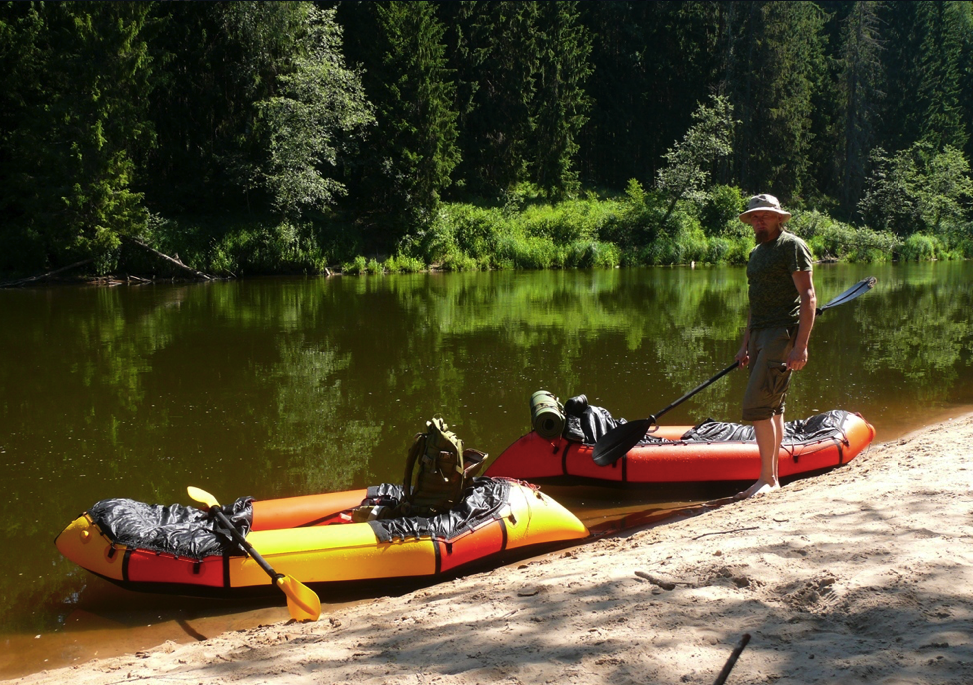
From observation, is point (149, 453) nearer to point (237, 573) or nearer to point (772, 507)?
point (237, 573)

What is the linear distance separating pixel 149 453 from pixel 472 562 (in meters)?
3.64

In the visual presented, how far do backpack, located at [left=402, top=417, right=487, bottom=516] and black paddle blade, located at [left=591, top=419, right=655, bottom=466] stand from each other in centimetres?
123

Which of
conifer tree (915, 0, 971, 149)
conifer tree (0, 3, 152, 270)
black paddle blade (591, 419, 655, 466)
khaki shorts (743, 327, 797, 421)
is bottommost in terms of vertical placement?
black paddle blade (591, 419, 655, 466)

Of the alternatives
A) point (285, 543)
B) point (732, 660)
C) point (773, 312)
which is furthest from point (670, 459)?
point (732, 660)

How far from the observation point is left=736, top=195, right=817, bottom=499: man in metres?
5.00

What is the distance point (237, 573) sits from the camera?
169 inches

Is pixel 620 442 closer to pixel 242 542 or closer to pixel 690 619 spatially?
pixel 242 542

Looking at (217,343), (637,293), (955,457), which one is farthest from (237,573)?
(637,293)

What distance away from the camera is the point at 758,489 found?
213 inches

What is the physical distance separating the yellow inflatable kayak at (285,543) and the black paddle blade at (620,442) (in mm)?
900

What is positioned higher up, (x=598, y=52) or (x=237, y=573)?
(x=598, y=52)

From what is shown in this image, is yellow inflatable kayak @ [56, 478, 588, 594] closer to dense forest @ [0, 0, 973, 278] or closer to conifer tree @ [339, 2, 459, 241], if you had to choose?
dense forest @ [0, 0, 973, 278]

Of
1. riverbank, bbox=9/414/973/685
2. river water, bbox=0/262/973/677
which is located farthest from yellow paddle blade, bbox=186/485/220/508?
riverbank, bbox=9/414/973/685

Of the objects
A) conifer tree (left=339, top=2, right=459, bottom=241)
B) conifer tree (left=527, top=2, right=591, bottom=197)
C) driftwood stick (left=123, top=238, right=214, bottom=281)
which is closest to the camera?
driftwood stick (left=123, top=238, right=214, bottom=281)
